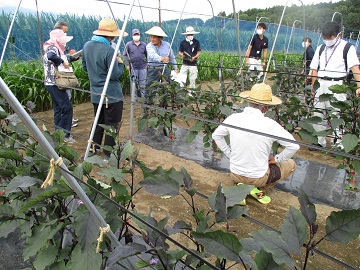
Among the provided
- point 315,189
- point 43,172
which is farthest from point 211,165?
point 43,172

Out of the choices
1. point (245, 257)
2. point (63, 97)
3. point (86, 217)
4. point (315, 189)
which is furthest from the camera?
point (63, 97)

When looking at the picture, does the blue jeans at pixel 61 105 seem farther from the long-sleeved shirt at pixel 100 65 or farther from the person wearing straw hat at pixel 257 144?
the person wearing straw hat at pixel 257 144

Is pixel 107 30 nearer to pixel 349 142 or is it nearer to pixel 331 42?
pixel 349 142

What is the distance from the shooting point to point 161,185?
107cm

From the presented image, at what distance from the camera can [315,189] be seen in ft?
9.66

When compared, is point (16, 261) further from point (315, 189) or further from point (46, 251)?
point (315, 189)

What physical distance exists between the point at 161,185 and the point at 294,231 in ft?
1.48

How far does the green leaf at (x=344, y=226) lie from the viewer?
789mm

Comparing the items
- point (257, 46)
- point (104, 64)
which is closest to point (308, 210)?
point (104, 64)

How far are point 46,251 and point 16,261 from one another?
781 millimetres

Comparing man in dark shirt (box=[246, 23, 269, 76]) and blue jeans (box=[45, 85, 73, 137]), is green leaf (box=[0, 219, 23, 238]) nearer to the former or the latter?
blue jeans (box=[45, 85, 73, 137])

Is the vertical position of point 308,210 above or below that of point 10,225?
above

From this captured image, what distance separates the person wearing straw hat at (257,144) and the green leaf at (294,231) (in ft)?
5.00

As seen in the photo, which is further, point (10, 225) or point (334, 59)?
point (334, 59)
